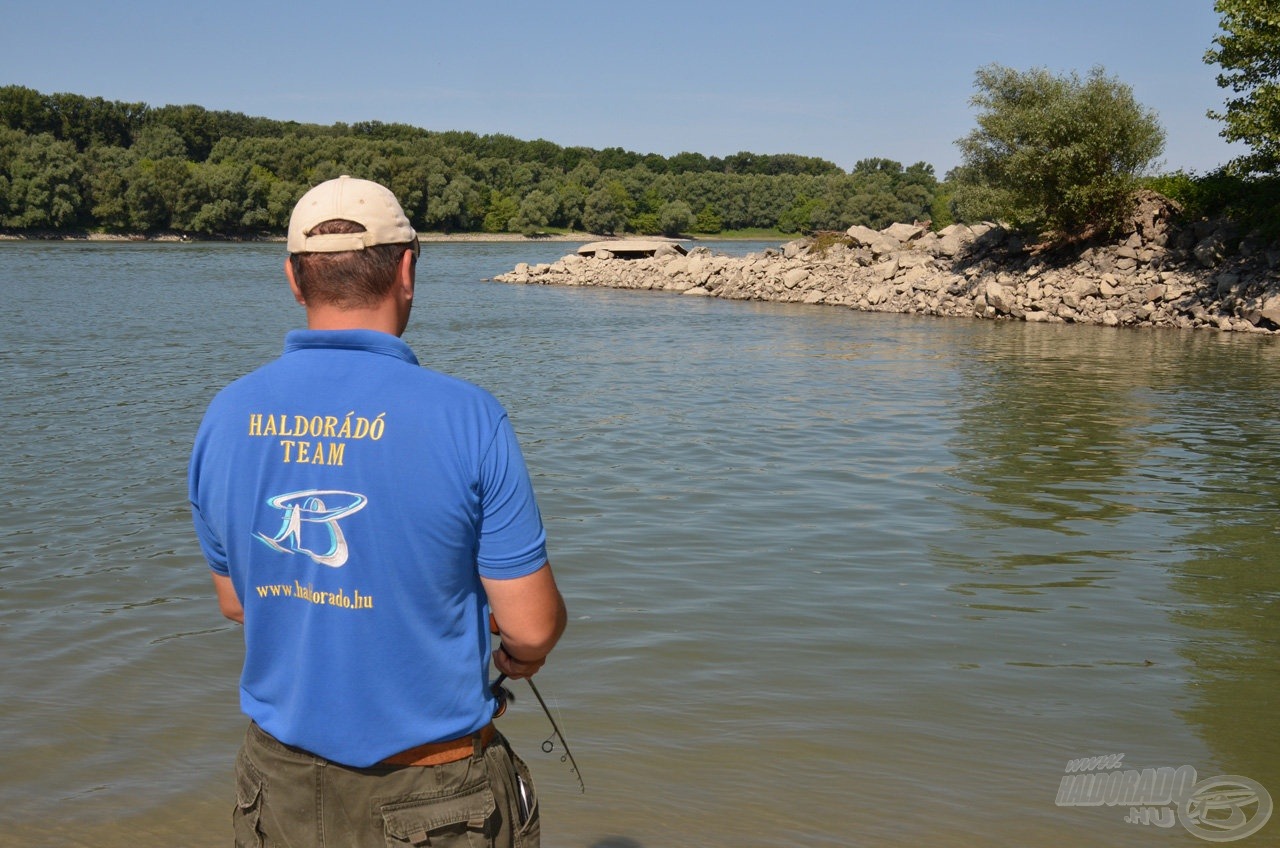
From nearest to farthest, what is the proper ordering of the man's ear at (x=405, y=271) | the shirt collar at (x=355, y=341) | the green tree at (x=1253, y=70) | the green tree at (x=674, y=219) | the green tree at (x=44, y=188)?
1. the shirt collar at (x=355, y=341)
2. the man's ear at (x=405, y=271)
3. the green tree at (x=1253, y=70)
4. the green tree at (x=44, y=188)
5. the green tree at (x=674, y=219)

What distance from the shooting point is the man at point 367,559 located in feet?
7.55

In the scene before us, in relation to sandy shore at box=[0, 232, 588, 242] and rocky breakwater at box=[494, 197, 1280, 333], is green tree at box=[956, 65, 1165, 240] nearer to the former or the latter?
rocky breakwater at box=[494, 197, 1280, 333]

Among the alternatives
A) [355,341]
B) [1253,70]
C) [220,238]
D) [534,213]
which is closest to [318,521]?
[355,341]

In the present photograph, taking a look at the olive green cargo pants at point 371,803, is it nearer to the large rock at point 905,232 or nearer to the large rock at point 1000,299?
the large rock at point 1000,299

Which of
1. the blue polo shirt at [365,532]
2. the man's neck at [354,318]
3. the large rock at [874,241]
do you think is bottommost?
the blue polo shirt at [365,532]

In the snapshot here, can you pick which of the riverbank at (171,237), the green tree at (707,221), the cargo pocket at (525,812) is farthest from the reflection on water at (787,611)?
the green tree at (707,221)

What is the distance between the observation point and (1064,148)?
3600cm

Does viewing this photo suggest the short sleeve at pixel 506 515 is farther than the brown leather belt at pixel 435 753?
No

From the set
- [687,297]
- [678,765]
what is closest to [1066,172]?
[687,297]

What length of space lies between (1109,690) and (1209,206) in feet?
110

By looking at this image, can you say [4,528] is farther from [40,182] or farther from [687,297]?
[40,182]

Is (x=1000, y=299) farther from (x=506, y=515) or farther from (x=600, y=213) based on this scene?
(x=600, y=213)

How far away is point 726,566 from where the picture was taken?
28.4 feet

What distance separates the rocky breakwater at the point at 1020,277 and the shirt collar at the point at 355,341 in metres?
31.2
